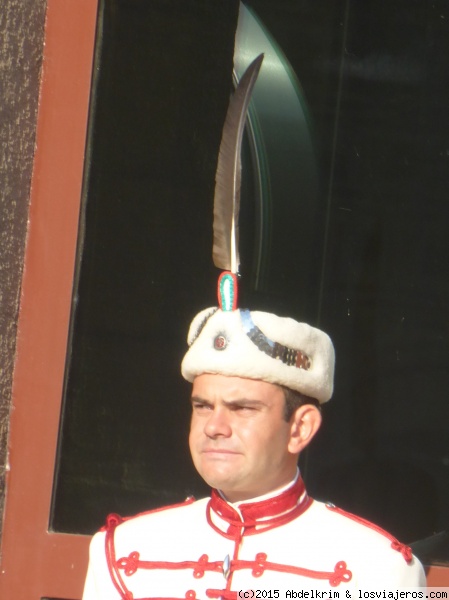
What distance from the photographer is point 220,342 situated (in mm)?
2328

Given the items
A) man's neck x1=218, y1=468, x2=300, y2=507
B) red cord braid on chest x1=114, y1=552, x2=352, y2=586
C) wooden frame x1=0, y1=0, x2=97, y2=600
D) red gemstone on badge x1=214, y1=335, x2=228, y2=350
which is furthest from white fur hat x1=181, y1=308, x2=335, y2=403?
wooden frame x1=0, y1=0, x2=97, y2=600

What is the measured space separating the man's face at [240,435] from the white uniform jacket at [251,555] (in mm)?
76

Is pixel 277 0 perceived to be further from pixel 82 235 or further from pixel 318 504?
pixel 318 504

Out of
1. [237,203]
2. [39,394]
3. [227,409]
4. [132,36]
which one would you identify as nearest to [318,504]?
[227,409]

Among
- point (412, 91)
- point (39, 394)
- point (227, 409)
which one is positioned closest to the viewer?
point (227, 409)

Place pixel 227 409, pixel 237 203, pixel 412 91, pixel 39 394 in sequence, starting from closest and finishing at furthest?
1. pixel 227 409
2. pixel 237 203
3. pixel 39 394
4. pixel 412 91

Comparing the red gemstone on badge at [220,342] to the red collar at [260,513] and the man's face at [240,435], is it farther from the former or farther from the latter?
the red collar at [260,513]

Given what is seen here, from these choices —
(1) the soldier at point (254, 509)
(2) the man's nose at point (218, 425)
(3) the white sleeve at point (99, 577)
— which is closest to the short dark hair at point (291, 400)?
(1) the soldier at point (254, 509)

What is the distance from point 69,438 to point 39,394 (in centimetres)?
15

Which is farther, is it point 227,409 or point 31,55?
point 31,55

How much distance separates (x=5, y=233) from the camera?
298 centimetres

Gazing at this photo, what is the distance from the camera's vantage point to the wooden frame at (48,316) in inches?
114

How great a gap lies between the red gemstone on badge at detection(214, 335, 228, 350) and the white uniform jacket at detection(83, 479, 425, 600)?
1.06 ft

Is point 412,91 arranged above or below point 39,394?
above
